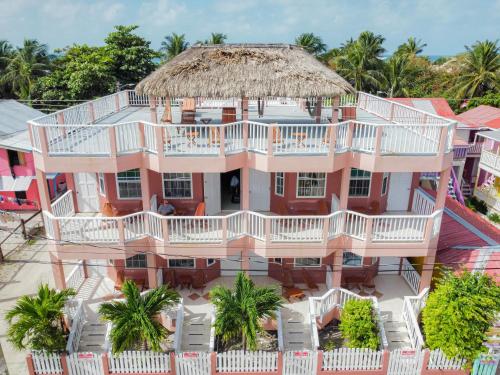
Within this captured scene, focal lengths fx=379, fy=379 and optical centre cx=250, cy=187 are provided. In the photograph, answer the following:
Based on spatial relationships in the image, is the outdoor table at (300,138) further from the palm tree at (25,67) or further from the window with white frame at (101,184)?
the palm tree at (25,67)

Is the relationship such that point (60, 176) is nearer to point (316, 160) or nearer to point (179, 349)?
point (179, 349)

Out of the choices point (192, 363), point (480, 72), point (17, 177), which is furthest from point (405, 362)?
point (480, 72)

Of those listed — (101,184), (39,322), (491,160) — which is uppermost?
(101,184)

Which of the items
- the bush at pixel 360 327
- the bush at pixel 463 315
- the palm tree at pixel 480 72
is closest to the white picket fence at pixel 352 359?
the bush at pixel 360 327

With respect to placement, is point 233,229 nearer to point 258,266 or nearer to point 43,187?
point 258,266

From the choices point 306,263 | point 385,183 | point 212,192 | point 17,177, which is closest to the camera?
point 212,192
